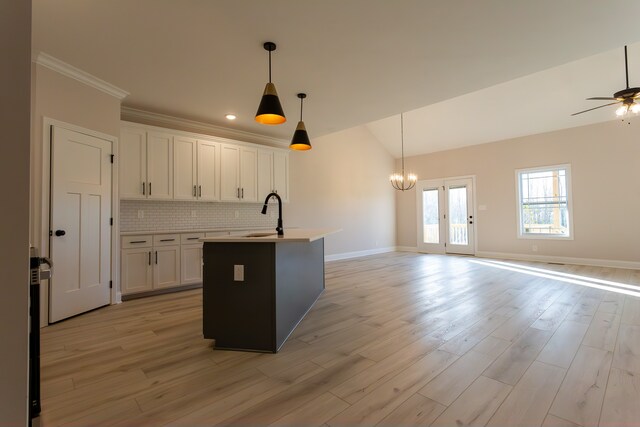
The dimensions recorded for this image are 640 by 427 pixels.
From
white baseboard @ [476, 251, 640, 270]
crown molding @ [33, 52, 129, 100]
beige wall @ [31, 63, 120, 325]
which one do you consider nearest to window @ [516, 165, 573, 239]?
white baseboard @ [476, 251, 640, 270]

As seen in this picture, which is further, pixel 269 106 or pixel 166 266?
pixel 166 266

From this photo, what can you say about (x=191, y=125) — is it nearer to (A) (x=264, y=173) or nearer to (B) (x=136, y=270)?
(A) (x=264, y=173)

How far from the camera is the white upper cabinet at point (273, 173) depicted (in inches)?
221

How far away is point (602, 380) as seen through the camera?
1.89m

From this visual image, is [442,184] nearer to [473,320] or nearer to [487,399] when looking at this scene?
[473,320]

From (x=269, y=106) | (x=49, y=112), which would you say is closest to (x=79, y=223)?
(x=49, y=112)

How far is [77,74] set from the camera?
3.31 m

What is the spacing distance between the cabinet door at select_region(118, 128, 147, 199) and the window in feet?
26.5

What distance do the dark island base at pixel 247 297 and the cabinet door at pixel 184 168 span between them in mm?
2478

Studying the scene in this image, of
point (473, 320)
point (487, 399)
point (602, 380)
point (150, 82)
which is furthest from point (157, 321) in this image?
point (602, 380)

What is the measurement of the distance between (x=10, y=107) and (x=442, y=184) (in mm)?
Answer: 9048

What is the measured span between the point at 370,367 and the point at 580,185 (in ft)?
23.2

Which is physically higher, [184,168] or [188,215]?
[184,168]

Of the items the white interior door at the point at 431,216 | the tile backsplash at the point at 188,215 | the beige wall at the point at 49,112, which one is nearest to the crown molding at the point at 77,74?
the beige wall at the point at 49,112
